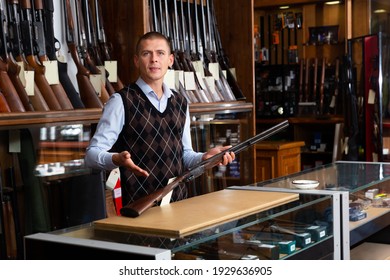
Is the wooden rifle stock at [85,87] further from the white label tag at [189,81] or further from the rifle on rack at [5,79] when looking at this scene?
the white label tag at [189,81]

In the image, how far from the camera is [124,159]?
257cm

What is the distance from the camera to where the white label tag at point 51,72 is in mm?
3863

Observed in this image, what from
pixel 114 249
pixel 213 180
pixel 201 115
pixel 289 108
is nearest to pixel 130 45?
pixel 201 115

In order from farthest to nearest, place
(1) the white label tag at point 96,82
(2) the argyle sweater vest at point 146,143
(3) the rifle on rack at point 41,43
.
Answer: (1) the white label tag at point 96,82
(3) the rifle on rack at point 41,43
(2) the argyle sweater vest at point 146,143

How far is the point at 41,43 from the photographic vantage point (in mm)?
3881

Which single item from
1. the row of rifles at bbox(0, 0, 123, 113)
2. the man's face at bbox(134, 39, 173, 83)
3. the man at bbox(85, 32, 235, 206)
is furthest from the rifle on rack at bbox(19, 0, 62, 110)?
the man's face at bbox(134, 39, 173, 83)

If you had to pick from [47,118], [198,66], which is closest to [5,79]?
[47,118]

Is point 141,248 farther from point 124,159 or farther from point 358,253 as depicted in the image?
point 358,253

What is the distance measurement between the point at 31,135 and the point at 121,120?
2.60ft

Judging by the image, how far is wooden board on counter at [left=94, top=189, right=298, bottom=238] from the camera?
7.11 ft

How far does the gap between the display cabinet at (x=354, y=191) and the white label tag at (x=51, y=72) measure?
4.67 ft

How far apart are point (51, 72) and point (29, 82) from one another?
192 millimetres

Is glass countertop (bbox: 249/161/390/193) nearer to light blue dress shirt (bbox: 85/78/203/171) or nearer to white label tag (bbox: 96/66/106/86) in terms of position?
light blue dress shirt (bbox: 85/78/203/171)

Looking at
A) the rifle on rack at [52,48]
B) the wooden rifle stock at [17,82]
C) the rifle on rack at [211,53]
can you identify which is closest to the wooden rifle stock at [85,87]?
the rifle on rack at [52,48]
